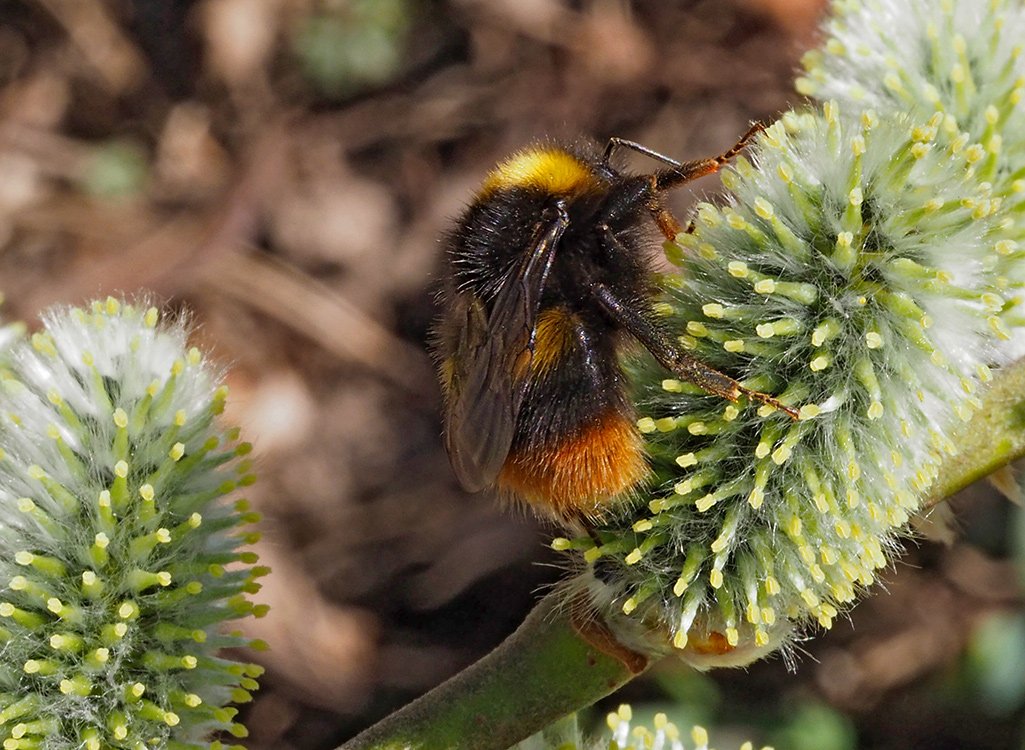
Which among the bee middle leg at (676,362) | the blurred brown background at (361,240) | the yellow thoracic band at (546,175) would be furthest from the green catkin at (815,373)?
the blurred brown background at (361,240)

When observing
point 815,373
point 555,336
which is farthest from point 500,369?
point 815,373

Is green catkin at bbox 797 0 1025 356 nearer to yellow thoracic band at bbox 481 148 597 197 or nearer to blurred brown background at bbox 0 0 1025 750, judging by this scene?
yellow thoracic band at bbox 481 148 597 197

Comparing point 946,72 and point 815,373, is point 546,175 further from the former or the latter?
point 946,72

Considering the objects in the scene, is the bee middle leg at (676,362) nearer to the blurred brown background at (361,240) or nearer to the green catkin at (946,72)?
the green catkin at (946,72)

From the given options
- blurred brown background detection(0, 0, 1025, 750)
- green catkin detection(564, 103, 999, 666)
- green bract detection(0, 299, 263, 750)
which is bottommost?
green catkin detection(564, 103, 999, 666)

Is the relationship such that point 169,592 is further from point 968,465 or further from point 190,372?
point 968,465

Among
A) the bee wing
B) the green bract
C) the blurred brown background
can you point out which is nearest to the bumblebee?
the bee wing

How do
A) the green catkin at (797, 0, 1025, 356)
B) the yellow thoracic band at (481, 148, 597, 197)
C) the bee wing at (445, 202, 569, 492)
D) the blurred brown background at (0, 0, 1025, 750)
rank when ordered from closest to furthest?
the bee wing at (445, 202, 569, 492) → the yellow thoracic band at (481, 148, 597, 197) → the green catkin at (797, 0, 1025, 356) → the blurred brown background at (0, 0, 1025, 750)
